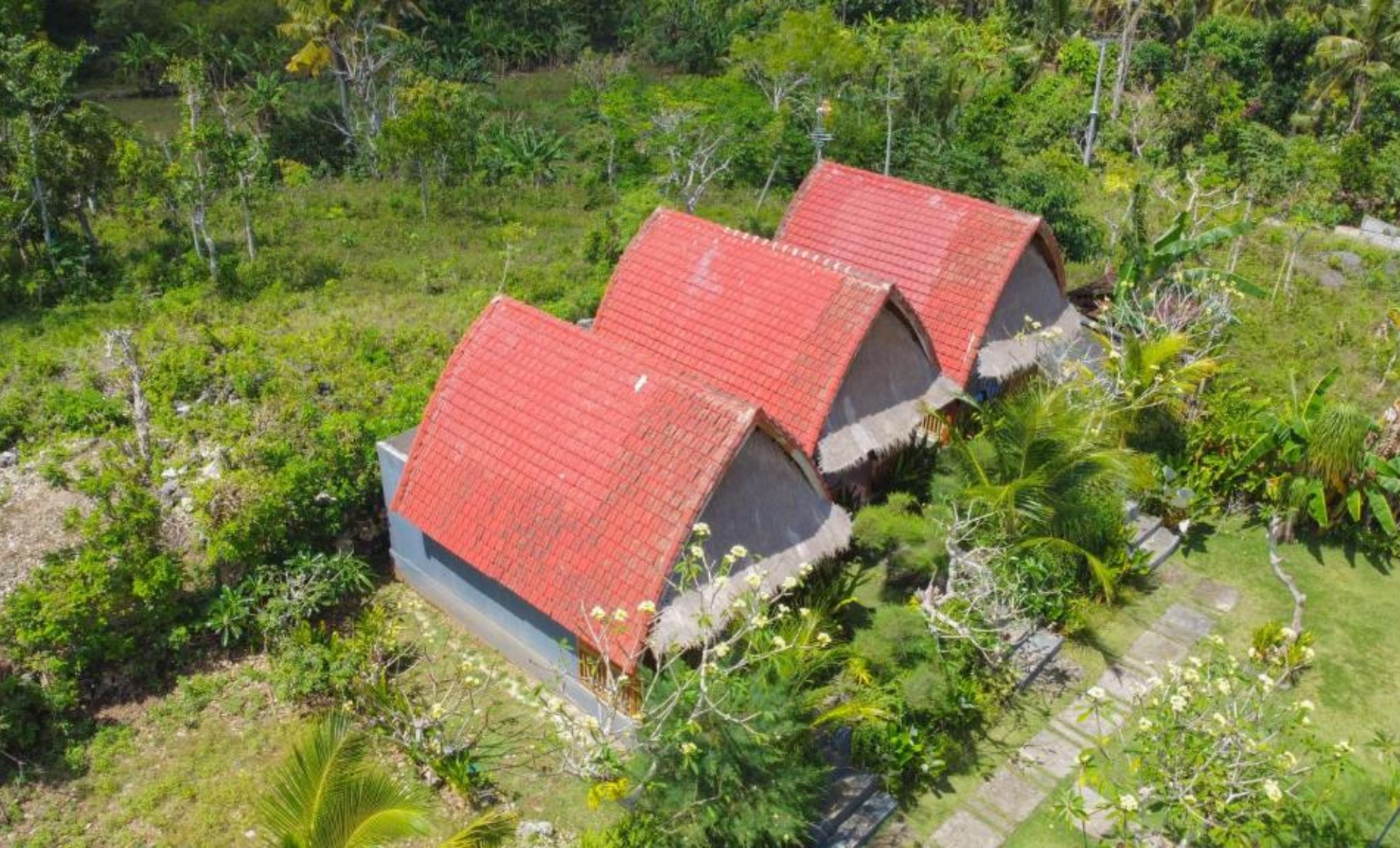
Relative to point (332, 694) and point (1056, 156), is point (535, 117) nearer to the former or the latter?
point (1056, 156)

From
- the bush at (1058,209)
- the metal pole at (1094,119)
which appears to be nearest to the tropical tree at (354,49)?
the bush at (1058,209)

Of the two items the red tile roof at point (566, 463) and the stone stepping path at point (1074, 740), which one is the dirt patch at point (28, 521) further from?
the stone stepping path at point (1074, 740)

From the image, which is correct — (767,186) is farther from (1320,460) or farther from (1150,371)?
(1320,460)

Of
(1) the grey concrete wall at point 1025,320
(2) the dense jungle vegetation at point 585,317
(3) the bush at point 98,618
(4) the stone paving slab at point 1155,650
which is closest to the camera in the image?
(2) the dense jungle vegetation at point 585,317

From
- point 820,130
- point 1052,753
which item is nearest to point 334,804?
point 1052,753

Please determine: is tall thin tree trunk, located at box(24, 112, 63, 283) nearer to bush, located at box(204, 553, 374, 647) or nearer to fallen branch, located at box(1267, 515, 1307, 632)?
bush, located at box(204, 553, 374, 647)
